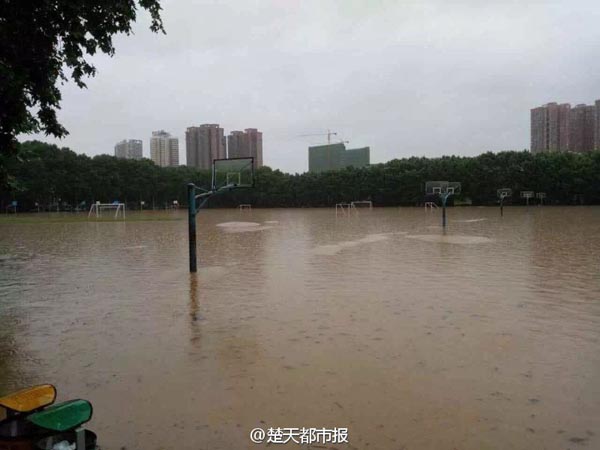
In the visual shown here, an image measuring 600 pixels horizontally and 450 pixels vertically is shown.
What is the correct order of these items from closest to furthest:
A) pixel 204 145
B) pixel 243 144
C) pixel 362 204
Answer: pixel 362 204 → pixel 243 144 → pixel 204 145

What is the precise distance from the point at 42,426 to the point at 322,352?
9.99 feet

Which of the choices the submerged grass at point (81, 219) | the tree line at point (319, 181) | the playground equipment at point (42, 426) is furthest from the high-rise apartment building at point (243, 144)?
the playground equipment at point (42, 426)

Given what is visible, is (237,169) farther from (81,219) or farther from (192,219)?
(81,219)

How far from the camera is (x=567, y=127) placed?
73.2 m

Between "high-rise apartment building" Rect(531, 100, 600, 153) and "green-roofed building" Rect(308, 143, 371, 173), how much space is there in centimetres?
3485

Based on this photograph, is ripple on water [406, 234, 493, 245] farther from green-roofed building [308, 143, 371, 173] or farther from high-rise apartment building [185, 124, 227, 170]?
green-roofed building [308, 143, 371, 173]

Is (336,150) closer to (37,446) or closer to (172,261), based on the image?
(172,261)

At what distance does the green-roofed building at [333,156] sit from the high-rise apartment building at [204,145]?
82.5 feet

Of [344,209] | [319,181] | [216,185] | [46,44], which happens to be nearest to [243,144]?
[319,181]

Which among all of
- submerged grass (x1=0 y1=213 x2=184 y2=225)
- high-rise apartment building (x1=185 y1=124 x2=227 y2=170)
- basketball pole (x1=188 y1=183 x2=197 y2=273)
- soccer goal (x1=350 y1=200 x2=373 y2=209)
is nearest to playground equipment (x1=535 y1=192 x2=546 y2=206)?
soccer goal (x1=350 y1=200 x2=373 y2=209)

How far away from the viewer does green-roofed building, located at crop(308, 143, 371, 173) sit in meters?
103

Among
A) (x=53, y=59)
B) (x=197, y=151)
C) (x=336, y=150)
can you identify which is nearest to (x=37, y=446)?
(x=53, y=59)

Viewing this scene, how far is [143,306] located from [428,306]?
4137 mm

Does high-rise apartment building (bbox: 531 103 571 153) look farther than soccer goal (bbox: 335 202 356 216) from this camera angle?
Yes
